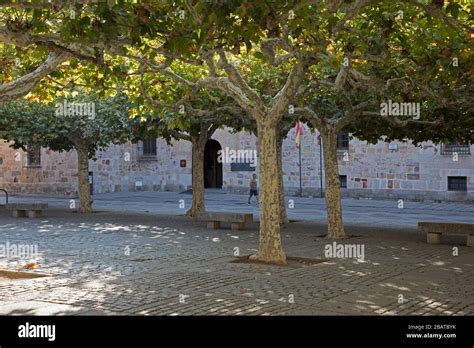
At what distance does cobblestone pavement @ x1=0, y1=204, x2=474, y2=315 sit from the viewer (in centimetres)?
844

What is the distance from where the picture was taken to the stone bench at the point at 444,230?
15.0 m

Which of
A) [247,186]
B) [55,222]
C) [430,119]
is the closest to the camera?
[430,119]

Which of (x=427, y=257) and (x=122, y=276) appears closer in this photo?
(x=122, y=276)

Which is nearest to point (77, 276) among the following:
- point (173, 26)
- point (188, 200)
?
point (173, 26)

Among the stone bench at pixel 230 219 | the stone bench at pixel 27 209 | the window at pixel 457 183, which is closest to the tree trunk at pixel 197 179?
the stone bench at pixel 230 219

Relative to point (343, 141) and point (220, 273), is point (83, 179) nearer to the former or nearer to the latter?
point (343, 141)

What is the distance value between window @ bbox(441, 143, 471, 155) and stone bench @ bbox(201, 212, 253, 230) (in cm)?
1517

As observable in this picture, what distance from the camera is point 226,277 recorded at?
1074 cm

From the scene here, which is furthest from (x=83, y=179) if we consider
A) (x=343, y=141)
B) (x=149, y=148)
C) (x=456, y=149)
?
(x=456, y=149)

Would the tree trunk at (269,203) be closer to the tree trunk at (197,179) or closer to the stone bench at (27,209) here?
the tree trunk at (197,179)

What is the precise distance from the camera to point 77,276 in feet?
35.8

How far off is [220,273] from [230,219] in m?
7.71
